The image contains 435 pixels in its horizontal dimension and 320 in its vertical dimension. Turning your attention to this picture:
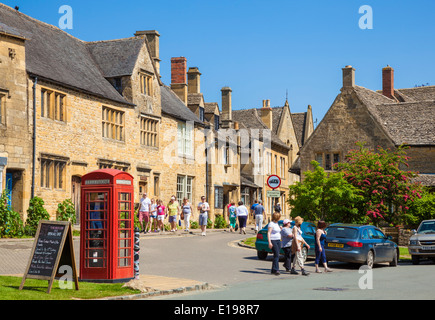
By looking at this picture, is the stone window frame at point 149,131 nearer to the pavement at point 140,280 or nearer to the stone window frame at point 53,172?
the stone window frame at point 53,172

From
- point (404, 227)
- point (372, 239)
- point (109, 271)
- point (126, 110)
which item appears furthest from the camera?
point (126, 110)

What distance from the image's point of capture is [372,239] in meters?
22.0

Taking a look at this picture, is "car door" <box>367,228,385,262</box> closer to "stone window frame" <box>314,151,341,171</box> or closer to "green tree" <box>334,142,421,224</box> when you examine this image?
"green tree" <box>334,142,421,224</box>

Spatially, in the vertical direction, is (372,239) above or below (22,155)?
below

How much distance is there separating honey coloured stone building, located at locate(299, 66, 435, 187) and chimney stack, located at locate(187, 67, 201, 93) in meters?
9.06

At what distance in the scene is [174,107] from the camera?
41531 millimetres

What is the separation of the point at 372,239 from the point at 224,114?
103ft

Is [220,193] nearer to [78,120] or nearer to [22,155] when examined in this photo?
[78,120]

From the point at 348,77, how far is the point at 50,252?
35978mm

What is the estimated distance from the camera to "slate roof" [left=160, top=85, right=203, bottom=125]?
131ft

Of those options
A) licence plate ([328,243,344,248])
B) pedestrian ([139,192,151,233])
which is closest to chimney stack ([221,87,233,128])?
pedestrian ([139,192,151,233])

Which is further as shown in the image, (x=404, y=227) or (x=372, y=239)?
(x=404, y=227)

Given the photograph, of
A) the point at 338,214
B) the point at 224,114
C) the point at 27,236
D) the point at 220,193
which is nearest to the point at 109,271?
the point at 27,236
